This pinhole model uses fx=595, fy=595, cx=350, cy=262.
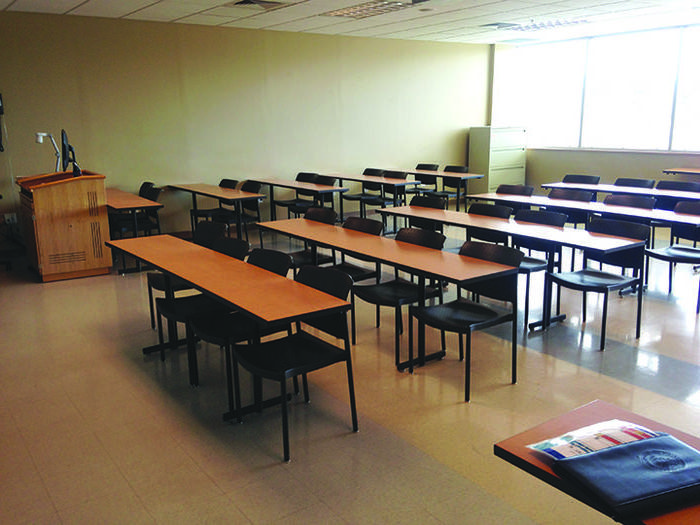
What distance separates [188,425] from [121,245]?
190cm

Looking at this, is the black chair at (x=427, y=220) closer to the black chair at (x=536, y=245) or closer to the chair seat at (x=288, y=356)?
the black chair at (x=536, y=245)

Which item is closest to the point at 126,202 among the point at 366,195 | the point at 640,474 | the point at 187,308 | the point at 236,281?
the point at 187,308

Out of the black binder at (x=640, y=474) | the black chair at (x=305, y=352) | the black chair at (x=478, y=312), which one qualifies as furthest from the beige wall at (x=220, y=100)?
the black binder at (x=640, y=474)

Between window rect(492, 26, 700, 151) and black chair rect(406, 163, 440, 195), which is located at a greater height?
window rect(492, 26, 700, 151)

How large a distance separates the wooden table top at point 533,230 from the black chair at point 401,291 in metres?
0.81

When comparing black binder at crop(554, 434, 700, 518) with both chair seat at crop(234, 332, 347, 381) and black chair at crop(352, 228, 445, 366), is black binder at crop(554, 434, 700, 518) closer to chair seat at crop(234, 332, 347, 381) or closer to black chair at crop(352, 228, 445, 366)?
chair seat at crop(234, 332, 347, 381)

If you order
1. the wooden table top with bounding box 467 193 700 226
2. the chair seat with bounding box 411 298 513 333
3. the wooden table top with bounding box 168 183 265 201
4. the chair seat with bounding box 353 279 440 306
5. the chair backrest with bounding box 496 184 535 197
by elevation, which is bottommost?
the chair seat with bounding box 411 298 513 333

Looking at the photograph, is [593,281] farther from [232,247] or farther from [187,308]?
[187,308]

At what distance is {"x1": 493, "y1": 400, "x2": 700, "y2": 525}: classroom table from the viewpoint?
124cm

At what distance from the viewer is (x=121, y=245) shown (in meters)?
4.60

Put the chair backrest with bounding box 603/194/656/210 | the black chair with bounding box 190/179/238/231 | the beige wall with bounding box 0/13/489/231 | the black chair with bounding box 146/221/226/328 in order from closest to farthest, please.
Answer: the black chair with bounding box 146/221/226/328
the chair backrest with bounding box 603/194/656/210
the beige wall with bounding box 0/13/489/231
the black chair with bounding box 190/179/238/231

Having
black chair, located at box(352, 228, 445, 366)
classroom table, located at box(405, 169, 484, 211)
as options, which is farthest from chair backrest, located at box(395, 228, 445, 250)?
classroom table, located at box(405, 169, 484, 211)

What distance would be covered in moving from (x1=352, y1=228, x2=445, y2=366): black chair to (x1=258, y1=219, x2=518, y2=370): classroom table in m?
0.07

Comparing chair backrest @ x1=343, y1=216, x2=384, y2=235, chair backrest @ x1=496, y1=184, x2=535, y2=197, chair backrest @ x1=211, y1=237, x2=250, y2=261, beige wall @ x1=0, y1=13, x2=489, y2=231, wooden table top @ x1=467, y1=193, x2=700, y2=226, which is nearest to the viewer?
chair backrest @ x1=211, y1=237, x2=250, y2=261
